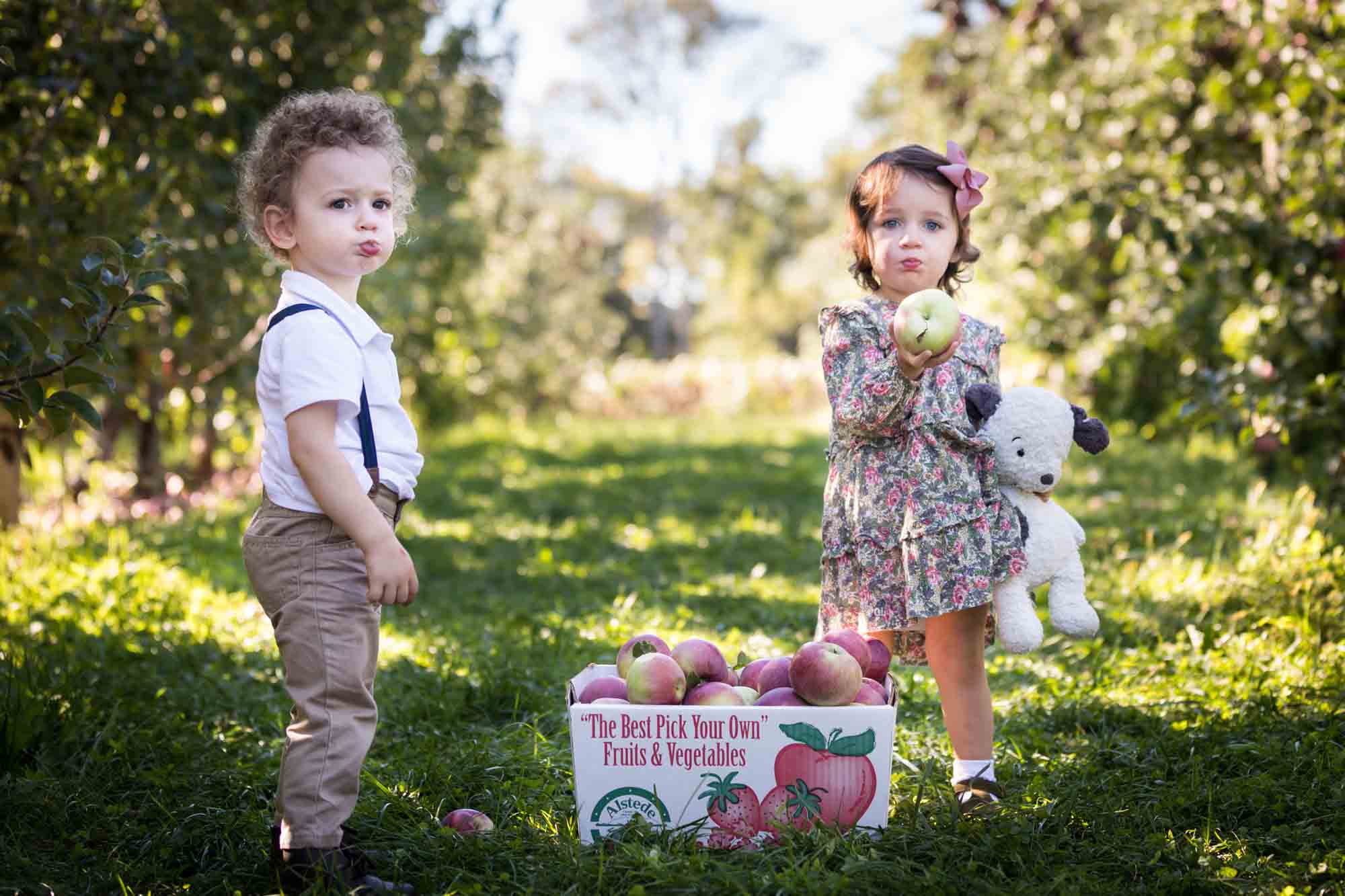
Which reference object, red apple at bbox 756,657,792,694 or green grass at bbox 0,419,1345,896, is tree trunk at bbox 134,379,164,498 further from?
red apple at bbox 756,657,792,694

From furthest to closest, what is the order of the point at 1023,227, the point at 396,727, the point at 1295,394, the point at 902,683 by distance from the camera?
1. the point at 1023,227
2. the point at 1295,394
3. the point at 902,683
4. the point at 396,727

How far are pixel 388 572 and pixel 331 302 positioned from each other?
529 mm

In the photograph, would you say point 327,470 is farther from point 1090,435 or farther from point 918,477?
point 1090,435

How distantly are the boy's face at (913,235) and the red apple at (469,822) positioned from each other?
4.80 ft

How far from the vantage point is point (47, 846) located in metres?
2.46

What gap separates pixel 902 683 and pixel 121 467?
598 centimetres

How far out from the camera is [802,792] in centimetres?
235

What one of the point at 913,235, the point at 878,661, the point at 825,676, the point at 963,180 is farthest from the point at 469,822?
the point at 963,180

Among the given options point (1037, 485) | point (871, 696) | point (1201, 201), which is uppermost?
point (1201, 201)

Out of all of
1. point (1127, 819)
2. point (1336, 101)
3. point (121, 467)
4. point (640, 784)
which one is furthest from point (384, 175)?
point (121, 467)

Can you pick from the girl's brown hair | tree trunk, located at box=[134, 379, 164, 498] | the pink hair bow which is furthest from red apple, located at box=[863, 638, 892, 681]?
tree trunk, located at box=[134, 379, 164, 498]

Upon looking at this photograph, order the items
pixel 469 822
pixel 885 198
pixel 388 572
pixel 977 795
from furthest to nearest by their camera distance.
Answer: pixel 885 198 → pixel 977 795 → pixel 469 822 → pixel 388 572

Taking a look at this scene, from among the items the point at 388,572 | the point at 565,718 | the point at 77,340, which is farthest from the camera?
the point at 565,718

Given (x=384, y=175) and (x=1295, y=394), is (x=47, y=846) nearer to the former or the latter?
(x=384, y=175)
